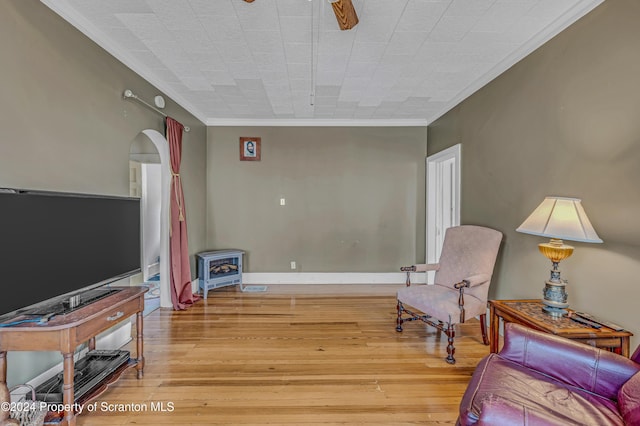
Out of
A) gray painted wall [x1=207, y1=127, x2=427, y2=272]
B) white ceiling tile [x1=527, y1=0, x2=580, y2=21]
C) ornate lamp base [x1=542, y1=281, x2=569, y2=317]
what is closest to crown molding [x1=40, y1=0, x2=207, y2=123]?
gray painted wall [x1=207, y1=127, x2=427, y2=272]

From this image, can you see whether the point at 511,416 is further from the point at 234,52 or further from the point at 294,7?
the point at 234,52

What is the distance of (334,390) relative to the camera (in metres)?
2.04

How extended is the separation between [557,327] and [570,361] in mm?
349

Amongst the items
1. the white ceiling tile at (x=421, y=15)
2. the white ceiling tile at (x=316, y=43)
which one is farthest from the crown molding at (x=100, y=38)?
the white ceiling tile at (x=421, y=15)

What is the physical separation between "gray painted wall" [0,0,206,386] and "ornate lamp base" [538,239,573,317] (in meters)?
3.08

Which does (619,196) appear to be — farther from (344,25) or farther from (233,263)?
(233,263)

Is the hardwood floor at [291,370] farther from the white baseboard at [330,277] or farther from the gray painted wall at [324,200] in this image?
the gray painted wall at [324,200]

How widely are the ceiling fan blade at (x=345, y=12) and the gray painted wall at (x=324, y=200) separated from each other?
285cm

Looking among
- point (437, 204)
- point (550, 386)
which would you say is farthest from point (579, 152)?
point (437, 204)

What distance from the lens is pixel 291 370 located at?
229 centimetres

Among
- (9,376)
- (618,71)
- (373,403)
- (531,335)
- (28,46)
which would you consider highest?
(28,46)

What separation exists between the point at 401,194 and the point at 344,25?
3.22 metres

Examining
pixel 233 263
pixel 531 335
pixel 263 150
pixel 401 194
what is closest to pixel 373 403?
pixel 531 335

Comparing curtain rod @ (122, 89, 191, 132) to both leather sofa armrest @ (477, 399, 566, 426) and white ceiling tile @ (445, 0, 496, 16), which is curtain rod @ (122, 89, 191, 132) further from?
leather sofa armrest @ (477, 399, 566, 426)
